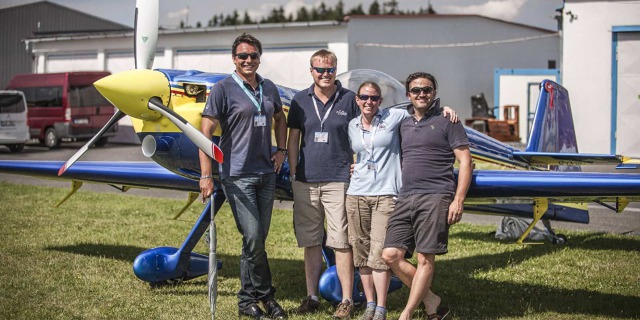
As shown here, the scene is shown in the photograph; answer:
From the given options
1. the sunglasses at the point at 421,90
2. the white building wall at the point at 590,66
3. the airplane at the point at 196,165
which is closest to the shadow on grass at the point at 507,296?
the airplane at the point at 196,165

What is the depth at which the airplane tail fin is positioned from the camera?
8805 millimetres

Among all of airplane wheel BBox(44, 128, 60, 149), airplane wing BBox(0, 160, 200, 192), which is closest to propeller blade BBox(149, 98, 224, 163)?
airplane wing BBox(0, 160, 200, 192)

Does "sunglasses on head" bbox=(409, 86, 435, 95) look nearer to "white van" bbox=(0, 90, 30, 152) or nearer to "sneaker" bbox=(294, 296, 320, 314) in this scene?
"sneaker" bbox=(294, 296, 320, 314)

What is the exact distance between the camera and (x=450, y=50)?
2653cm

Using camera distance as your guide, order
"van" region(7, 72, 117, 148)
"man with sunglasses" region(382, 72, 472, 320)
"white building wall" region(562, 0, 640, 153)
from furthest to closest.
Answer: "van" region(7, 72, 117, 148)
"white building wall" region(562, 0, 640, 153)
"man with sunglasses" region(382, 72, 472, 320)

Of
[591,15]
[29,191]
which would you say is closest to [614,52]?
[591,15]

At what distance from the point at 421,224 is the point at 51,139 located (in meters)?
23.1

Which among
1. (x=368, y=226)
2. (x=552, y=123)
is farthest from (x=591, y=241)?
(x=368, y=226)

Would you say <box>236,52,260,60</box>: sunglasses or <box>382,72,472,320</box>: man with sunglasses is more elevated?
<box>236,52,260,60</box>: sunglasses

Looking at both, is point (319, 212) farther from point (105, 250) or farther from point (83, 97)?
point (83, 97)

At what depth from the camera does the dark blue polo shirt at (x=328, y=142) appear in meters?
5.37

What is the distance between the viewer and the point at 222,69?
26703 mm

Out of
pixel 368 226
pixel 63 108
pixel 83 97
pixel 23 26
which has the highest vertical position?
pixel 23 26

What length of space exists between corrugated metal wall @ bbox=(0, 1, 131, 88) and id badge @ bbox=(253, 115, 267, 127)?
33828 millimetres
